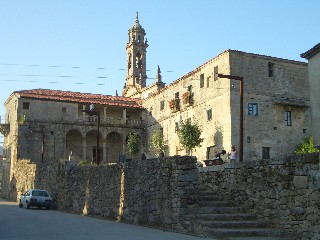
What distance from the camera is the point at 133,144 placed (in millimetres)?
50156

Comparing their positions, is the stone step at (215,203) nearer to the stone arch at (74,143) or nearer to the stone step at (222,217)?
the stone step at (222,217)

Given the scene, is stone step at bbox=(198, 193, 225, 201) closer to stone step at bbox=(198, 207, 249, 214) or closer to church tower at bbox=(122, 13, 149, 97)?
stone step at bbox=(198, 207, 249, 214)

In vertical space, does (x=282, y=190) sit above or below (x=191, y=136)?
below

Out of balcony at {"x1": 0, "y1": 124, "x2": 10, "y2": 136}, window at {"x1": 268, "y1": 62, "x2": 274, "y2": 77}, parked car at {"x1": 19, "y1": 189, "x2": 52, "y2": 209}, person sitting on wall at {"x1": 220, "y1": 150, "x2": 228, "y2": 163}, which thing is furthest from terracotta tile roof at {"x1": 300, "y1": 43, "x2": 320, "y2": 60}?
balcony at {"x1": 0, "y1": 124, "x2": 10, "y2": 136}

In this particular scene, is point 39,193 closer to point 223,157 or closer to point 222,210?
point 223,157

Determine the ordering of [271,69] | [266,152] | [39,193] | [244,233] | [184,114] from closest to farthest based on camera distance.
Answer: [244,233]
[39,193]
[266,152]
[271,69]
[184,114]

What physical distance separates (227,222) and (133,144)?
3767 cm

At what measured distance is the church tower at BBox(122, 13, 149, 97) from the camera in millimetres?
65562

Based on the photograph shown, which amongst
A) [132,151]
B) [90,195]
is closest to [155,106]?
[132,151]

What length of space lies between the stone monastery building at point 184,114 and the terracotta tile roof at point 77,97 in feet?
0.34

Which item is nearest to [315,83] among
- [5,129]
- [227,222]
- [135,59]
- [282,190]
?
[282,190]

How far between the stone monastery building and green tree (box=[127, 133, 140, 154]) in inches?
42.7

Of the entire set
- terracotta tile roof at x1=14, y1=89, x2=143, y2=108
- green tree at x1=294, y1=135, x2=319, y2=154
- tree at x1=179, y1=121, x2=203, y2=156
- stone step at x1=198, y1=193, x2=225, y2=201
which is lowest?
stone step at x1=198, y1=193, x2=225, y2=201

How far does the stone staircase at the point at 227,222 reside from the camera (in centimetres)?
1193
